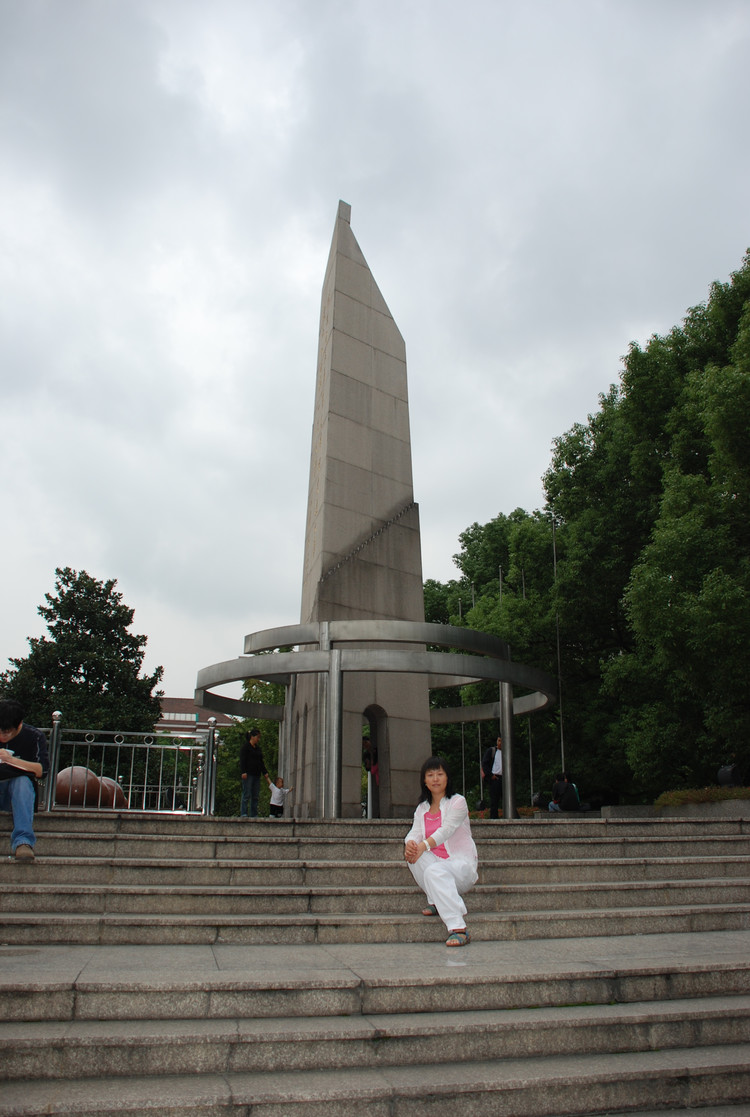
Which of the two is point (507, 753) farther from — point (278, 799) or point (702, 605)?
point (702, 605)

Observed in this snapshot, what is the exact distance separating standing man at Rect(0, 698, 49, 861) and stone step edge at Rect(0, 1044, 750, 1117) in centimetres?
315

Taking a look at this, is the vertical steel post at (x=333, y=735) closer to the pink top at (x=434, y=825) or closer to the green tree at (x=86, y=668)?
the pink top at (x=434, y=825)

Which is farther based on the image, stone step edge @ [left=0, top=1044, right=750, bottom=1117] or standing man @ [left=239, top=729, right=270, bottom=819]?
standing man @ [left=239, top=729, right=270, bottom=819]

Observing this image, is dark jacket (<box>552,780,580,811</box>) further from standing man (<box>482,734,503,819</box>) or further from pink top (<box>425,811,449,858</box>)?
pink top (<box>425,811,449,858</box>)

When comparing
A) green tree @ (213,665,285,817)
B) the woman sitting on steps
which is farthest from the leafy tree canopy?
green tree @ (213,665,285,817)

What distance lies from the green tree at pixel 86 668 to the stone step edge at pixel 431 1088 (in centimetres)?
2727

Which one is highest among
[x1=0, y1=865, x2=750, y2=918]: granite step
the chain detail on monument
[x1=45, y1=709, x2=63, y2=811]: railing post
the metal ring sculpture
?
the chain detail on monument

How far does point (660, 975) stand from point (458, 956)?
3.96 feet

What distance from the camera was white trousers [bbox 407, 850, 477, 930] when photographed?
18.6 feet

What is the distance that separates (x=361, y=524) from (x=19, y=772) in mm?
10528

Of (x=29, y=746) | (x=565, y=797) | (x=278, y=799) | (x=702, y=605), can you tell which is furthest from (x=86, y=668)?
(x=29, y=746)

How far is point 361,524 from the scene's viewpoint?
1653cm

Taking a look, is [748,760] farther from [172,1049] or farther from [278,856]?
[172,1049]

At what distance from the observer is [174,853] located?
24.9ft
